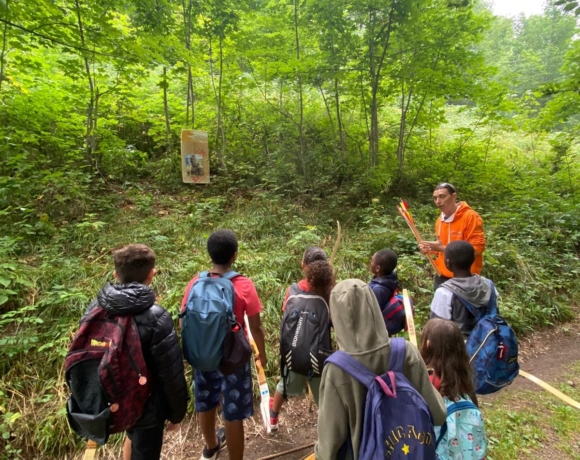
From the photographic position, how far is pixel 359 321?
159cm

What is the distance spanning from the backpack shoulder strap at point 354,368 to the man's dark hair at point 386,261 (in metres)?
1.67

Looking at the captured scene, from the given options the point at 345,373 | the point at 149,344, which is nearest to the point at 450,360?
the point at 345,373

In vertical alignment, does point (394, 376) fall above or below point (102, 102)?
below

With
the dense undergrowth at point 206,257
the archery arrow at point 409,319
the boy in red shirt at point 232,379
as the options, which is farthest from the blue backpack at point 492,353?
the dense undergrowth at point 206,257

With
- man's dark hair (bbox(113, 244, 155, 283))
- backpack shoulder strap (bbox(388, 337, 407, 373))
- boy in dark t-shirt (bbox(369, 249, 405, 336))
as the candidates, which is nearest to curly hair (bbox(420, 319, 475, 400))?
backpack shoulder strap (bbox(388, 337, 407, 373))

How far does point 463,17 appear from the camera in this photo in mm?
7617

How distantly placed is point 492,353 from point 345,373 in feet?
5.12

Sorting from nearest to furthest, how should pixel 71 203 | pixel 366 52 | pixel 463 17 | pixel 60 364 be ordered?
pixel 60 364 → pixel 71 203 → pixel 463 17 → pixel 366 52

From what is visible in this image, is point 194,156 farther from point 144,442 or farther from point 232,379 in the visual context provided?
point 144,442

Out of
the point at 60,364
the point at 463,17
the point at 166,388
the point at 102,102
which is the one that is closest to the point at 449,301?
the point at 166,388

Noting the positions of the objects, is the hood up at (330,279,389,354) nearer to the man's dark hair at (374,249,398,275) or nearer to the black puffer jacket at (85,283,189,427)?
the black puffer jacket at (85,283,189,427)

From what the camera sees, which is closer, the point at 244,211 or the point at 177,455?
the point at 177,455

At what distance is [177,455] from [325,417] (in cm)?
240

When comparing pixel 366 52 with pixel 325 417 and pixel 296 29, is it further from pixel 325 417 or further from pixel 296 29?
pixel 325 417
